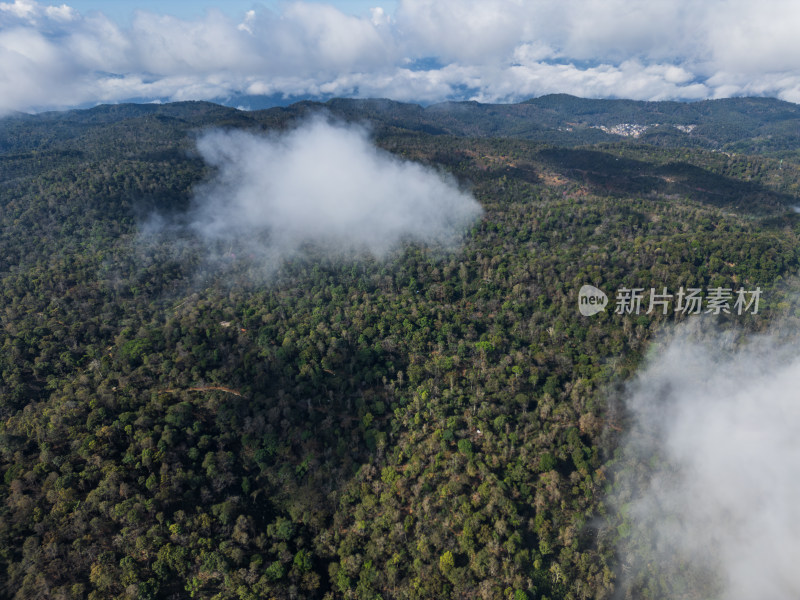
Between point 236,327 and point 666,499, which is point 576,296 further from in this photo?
point 236,327

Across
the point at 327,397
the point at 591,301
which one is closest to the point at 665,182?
the point at 591,301

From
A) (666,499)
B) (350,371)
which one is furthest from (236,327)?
(666,499)

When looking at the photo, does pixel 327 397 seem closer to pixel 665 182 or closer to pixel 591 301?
pixel 591 301

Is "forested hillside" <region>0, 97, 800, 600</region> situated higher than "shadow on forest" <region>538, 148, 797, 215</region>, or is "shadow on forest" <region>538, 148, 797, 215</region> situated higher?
"shadow on forest" <region>538, 148, 797, 215</region>

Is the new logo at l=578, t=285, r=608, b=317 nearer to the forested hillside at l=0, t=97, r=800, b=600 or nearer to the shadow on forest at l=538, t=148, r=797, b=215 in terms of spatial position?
the forested hillside at l=0, t=97, r=800, b=600

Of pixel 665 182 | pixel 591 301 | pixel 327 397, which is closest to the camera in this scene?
pixel 327 397

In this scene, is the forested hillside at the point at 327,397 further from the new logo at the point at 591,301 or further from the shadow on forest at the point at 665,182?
the shadow on forest at the point at 665,182

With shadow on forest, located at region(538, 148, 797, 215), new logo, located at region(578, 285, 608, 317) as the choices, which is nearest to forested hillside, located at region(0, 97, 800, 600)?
new logo, located at region(578, 285, 608, 317)

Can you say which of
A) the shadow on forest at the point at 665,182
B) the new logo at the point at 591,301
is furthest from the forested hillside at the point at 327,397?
the shadow on forest at the point at 665,182

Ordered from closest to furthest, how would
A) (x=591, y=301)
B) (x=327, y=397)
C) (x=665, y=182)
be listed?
(x=327, y=397) → (x=591, y=301) → (x=665, y=182)
